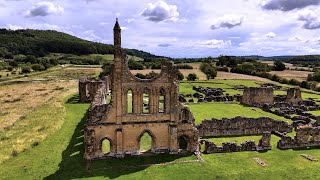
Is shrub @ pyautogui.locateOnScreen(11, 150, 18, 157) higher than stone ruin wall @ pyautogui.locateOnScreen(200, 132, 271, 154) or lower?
lower

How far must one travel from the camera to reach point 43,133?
112 ft

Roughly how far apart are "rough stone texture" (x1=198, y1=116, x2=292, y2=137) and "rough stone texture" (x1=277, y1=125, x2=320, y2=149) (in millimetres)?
5427

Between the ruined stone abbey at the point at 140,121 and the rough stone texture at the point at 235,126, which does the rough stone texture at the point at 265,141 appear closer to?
the ruined stone abbey at the point at 140,121

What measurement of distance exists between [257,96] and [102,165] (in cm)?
3911

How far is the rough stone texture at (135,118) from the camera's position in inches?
1011

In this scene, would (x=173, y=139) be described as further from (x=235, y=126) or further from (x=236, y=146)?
(x=235, y=126)

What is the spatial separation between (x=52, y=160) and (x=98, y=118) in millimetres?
5245

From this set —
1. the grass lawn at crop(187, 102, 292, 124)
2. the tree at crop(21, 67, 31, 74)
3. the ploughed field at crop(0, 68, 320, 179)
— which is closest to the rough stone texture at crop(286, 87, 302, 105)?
the grass lawn at crop(187, 102, 292, 124)

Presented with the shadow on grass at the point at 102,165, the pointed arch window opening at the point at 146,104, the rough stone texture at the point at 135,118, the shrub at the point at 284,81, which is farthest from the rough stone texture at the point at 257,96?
the shrub at the point at 284,81

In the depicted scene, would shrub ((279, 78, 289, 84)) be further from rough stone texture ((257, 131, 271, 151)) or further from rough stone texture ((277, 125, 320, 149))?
rough stone texture ((257, 131, 271, 151))

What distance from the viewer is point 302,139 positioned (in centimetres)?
3056

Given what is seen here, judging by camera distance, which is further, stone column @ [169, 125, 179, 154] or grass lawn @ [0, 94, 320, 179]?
stone column @ [169, 125, 179, 154]

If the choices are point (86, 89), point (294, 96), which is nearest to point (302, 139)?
point (294, 96)

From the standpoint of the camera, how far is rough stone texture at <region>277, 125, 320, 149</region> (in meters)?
30.1
